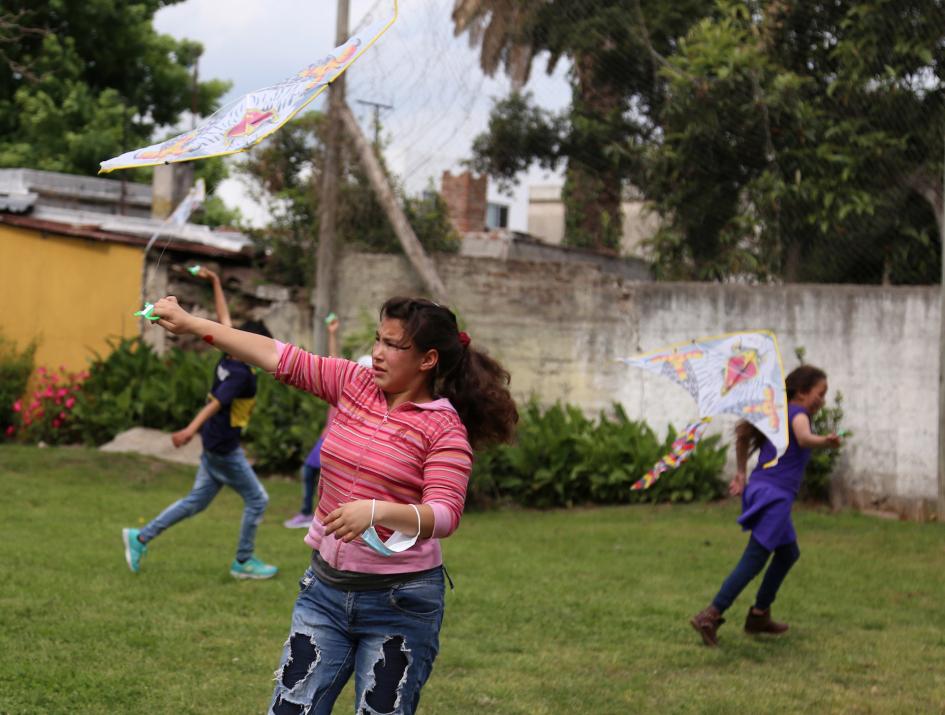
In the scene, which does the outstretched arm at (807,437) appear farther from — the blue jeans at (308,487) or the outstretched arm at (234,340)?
the blue jeans at (308,487)

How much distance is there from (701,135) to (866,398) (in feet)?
10.9

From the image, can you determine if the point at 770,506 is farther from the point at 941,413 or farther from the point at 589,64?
the point at 589,64

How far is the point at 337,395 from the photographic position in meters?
3.80

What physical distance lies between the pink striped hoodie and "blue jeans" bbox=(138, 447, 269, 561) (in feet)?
14.5

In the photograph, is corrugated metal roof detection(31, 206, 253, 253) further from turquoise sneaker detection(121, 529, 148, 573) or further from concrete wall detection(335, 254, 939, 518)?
turquoise sneaker detection(121, 529, 148, 573)

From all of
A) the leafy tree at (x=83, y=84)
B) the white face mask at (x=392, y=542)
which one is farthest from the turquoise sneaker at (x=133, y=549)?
the leafy tree at (x=83, y=84)

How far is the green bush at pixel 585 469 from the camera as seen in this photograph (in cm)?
1189

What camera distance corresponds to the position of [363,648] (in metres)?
3.68

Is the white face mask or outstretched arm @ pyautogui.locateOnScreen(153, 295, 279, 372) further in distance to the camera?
outstretched arm @ pyautogui.locateOnScreen(153, 295, 279, 372)

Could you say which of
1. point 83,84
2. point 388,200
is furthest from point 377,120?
point 83,84

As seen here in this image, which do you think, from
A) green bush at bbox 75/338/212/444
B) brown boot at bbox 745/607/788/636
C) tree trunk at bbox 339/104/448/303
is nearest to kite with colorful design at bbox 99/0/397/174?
brown boot at bbox 745/607/788/636

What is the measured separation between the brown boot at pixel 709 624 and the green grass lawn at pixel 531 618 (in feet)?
0.26

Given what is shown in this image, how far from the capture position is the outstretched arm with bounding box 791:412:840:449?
6773 millimetres

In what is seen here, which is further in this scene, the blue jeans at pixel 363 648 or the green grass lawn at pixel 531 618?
the green grass lawn at pixel 531 618
